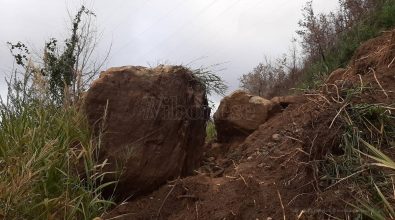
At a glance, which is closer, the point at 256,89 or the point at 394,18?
the point at 394,18

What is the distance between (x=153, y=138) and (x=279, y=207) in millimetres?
1699

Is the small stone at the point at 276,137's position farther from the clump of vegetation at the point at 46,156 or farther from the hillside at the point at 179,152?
the clump of vegetation at the point at 46,156

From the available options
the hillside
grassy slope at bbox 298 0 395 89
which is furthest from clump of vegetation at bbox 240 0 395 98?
the hillside

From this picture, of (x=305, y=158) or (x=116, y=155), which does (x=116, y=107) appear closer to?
(x=116, y=155)

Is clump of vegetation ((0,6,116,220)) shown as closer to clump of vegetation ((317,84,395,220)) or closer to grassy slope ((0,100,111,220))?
grassy slope ((0,100,111,220))

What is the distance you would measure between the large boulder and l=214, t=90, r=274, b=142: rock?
1.82 m

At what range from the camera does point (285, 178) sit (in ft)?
14.5

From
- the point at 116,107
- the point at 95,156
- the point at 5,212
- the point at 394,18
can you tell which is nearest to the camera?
the point at 5,212

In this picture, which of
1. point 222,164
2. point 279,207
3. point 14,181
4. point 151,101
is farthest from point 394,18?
point 14,181

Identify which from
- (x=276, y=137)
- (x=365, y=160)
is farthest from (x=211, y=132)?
(x=365, y=160)

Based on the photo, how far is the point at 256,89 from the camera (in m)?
16.0

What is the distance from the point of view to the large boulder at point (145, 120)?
16.5 ft

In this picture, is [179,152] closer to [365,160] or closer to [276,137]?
[276,137]

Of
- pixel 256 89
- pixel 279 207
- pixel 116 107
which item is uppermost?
pixel 256 89
